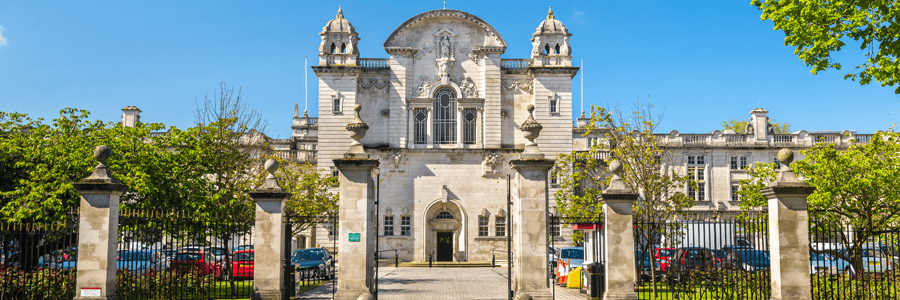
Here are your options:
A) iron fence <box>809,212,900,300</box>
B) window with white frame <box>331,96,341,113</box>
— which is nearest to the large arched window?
window with white frame <box>331,96,341,113</box>

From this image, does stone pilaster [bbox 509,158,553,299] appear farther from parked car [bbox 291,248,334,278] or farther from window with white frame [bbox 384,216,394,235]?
window with white frame [bbox 384,216,394,235]

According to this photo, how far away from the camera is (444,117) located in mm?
40906

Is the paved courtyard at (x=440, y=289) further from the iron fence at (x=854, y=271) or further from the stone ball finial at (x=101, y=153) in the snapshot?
the stone ball finial at (x=101, y=153)

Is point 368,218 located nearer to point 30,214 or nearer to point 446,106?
point 30,214

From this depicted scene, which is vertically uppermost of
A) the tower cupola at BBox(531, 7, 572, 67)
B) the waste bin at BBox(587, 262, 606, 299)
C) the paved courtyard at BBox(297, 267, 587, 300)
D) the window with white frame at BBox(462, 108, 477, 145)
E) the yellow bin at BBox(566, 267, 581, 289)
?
the tower cupola at BBox(531, 7, 572, 67)

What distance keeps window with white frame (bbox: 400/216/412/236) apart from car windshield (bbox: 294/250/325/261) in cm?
1310

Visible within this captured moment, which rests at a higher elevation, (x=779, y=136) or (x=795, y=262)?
(x=779, y=136)

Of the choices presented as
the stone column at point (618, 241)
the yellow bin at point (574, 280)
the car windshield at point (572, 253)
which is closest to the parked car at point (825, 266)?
the stone column at point (618, 241)

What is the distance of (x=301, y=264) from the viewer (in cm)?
2494

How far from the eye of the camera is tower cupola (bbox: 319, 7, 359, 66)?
40.8 m

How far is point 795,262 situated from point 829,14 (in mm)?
5049

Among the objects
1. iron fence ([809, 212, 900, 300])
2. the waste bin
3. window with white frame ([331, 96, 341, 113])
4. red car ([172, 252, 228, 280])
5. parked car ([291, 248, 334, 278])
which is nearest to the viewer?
iron fence ([809, 212, 900, 300])

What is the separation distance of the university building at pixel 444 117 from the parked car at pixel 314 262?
42.1ft

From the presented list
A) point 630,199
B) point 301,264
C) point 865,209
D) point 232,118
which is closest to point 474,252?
point 301,264
